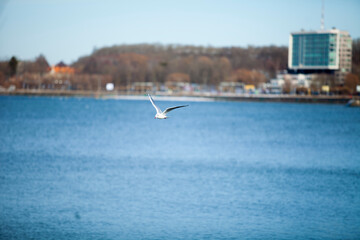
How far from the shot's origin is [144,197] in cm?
2502

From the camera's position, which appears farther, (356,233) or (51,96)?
(51,96)

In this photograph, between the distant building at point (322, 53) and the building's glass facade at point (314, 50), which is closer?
the distant building at point (322, 53)

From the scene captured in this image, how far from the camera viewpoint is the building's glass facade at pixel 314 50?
150 meters

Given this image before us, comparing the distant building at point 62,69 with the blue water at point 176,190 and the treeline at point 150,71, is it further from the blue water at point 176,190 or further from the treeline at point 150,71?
the blue water at point 176,190

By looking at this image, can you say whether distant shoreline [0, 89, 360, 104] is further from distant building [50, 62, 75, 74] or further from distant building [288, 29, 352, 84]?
distant building [288, 29, 352, 84]

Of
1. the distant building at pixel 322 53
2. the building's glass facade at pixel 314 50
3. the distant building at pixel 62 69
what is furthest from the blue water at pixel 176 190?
the distant building at pixel 62 69

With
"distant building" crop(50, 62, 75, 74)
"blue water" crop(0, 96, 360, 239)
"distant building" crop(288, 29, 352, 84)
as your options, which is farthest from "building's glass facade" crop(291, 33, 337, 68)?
"blue water" crop(0, 96, 360, 239)

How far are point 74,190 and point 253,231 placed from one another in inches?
392

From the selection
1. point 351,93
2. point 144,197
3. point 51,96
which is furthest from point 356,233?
point 51,96

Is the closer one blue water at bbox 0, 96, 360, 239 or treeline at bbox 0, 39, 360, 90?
blue water at bbox 0, 96, 360, 239

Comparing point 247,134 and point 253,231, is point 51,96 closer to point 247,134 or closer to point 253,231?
point 247,134

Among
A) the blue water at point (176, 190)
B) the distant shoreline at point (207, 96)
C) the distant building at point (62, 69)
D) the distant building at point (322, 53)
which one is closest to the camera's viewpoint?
the blue water at point (176, 190)

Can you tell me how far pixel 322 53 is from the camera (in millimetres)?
151750

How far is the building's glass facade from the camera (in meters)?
150
